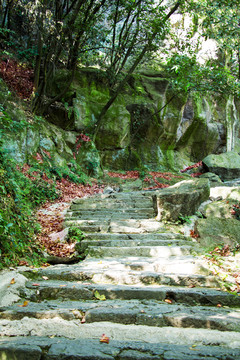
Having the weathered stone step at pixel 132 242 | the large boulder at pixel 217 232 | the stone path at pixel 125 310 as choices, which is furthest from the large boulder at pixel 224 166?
the stone path at pixel 125 310

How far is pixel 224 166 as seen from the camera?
13141mm

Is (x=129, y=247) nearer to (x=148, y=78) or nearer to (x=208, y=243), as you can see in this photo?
(x=208, y=243)

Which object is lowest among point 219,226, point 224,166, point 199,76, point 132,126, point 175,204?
point 219,226

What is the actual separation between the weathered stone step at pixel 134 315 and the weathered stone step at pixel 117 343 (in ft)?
0.33

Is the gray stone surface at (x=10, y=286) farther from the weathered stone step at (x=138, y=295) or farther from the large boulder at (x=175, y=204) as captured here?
the large boulder at (x=175, y=204)

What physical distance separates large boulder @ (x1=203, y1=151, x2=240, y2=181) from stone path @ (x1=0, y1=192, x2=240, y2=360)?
10.1 metres

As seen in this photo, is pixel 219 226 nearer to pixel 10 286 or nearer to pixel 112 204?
pixel 112 204

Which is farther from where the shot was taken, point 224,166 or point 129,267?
point 224,166

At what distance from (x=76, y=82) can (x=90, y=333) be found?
12.8 metres

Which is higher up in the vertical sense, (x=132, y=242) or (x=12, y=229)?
(x=12, y=229)

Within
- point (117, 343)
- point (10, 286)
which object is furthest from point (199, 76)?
point (117, 343)

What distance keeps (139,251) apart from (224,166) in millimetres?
10758

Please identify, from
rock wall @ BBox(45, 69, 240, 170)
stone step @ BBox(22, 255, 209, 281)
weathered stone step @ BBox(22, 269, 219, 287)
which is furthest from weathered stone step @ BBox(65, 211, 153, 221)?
rock wall @ BBox(45, 69, 240, 170)

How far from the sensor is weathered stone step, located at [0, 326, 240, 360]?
4.95 ft
